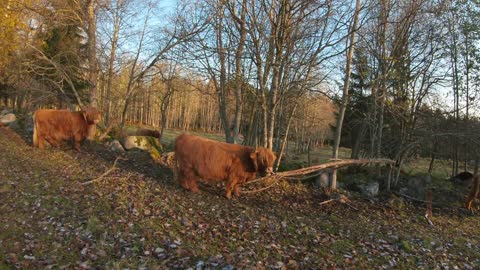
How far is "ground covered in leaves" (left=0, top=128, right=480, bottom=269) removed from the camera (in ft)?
18.0

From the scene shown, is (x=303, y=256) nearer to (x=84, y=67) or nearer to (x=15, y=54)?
(x=84, y=67)

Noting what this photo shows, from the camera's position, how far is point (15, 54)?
22422 millimetres

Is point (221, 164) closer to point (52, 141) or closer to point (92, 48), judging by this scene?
point (52, 141)

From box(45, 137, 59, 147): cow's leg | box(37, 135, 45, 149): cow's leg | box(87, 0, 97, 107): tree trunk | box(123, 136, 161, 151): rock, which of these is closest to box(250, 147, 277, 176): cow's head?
box(123, 136, 161, 151): rock

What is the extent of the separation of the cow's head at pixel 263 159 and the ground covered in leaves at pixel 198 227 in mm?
916

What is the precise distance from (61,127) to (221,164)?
7628 millimetres

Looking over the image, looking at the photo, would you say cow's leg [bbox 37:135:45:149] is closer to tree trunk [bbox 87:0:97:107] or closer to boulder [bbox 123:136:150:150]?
boulder [bbox 123:136:150:150]

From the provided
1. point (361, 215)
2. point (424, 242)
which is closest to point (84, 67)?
point (361, 215)

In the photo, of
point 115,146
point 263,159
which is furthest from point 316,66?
point 115,146

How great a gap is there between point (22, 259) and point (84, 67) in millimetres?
16181

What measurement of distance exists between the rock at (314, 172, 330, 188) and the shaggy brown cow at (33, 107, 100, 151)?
27.6 ft

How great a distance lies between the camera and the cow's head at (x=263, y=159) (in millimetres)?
8758

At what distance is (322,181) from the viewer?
1147cm

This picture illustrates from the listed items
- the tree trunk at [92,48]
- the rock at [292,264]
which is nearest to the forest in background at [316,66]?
the tree trunk at [92,48]
